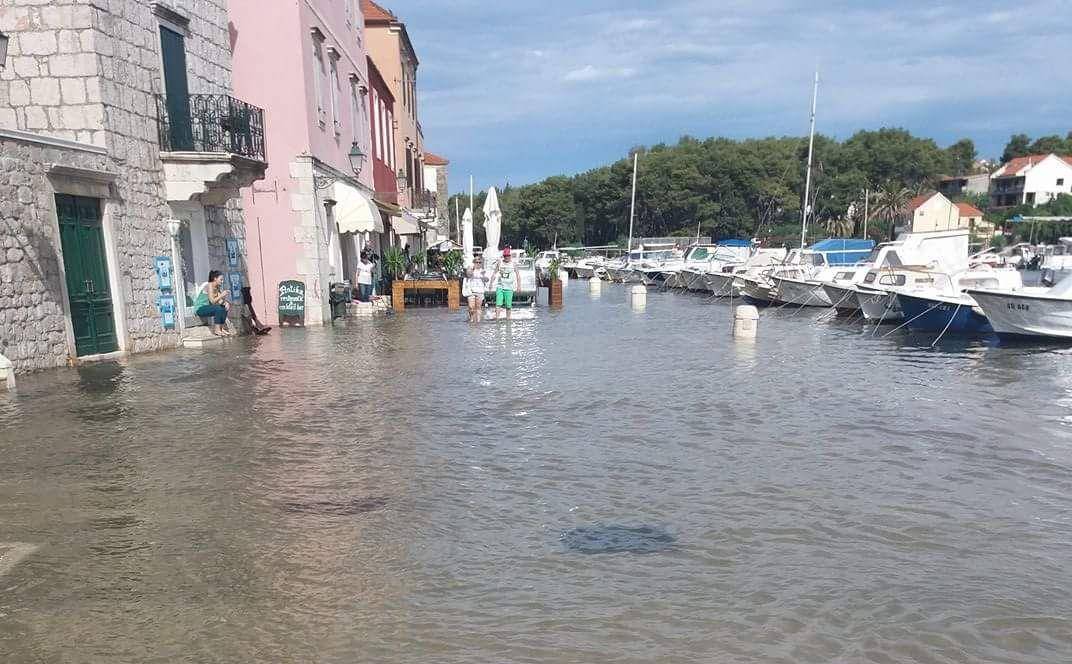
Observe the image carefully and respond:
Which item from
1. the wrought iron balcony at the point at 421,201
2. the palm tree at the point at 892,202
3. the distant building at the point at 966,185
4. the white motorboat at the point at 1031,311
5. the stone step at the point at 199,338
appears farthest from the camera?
the distant building at the point at 966,185

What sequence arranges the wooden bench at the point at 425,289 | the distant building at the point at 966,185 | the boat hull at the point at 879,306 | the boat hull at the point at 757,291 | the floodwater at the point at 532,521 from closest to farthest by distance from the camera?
the floodwater at the point at 532,521
the boat hull at the point at 879,306
the wooden bench at the point at 425,289
the boat hull at the point at 757,291
the distant building at the point at 966,185

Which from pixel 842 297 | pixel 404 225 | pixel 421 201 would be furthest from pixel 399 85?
pixel 842 297

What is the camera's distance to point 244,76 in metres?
17.8

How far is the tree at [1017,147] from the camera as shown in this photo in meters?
112

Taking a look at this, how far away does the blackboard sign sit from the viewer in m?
17.5

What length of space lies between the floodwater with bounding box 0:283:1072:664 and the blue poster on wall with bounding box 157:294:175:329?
327 centimetres

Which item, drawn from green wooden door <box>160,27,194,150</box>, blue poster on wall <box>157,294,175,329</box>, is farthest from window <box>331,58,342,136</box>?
blue poster on wall <box>157,294,175,329</box>

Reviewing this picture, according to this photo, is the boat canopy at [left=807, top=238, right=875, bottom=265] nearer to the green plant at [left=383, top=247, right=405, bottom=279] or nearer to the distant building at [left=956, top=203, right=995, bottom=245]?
the green plant at [left=383, top=247, right=405, bottom=279]

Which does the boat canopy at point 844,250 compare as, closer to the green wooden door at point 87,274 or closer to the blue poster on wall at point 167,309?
the blue poster on wall at point 167,309

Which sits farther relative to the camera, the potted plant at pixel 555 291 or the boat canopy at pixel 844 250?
the boat canopy at pixel 844 250

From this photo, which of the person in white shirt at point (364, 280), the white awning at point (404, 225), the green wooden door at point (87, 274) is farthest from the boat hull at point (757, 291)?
the green wooden door at point (87, 274)

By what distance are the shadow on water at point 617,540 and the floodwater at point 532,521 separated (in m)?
0.02

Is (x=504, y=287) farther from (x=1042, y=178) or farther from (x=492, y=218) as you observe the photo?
(x=1042, y=178)

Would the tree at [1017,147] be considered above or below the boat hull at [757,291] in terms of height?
above
